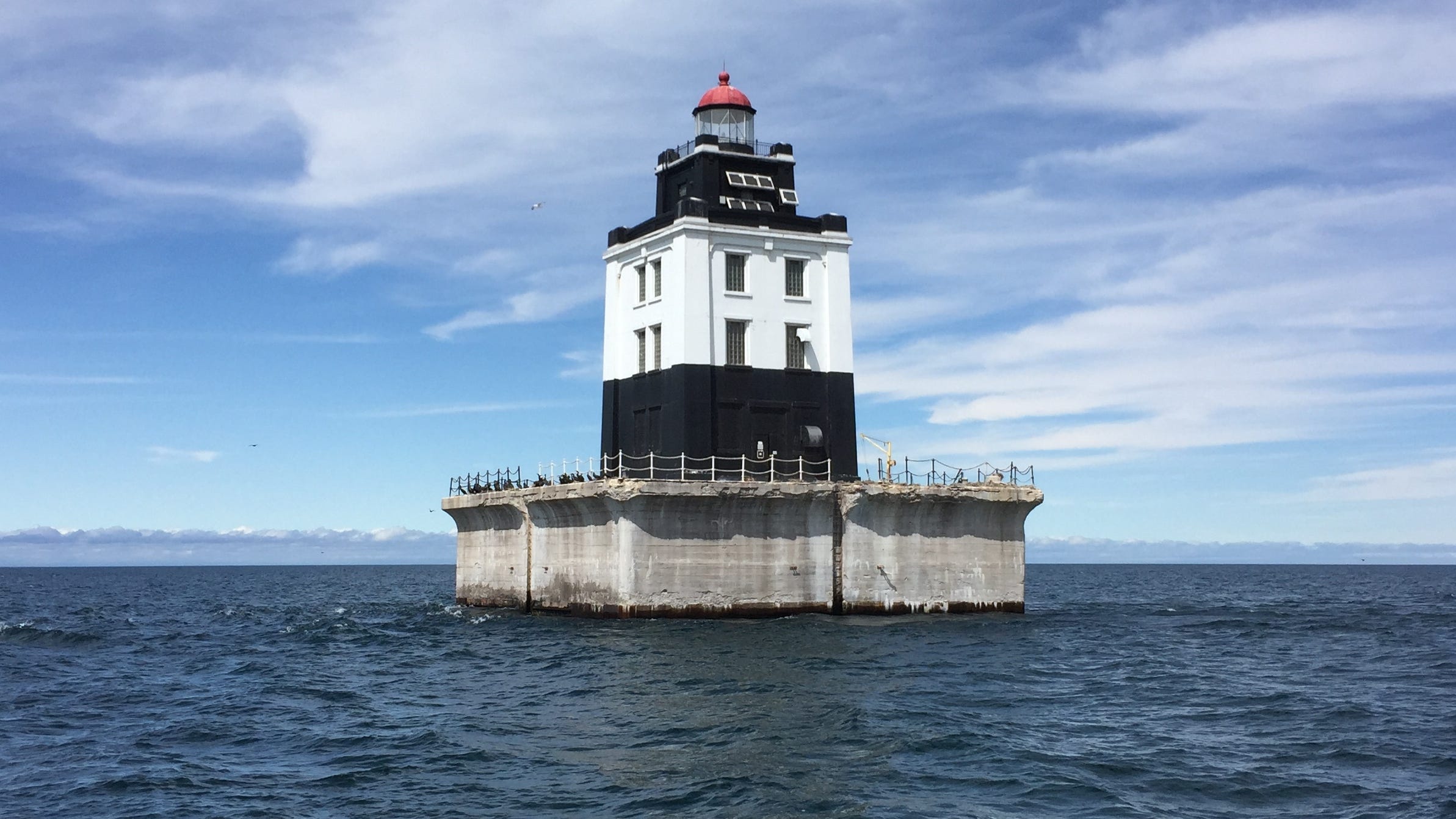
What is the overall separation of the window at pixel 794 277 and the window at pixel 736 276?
1629mm

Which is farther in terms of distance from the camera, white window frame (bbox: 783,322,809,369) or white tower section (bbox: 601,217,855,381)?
white window frame (bbox: 783,322,809,369)

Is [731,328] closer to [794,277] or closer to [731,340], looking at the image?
[731,340]

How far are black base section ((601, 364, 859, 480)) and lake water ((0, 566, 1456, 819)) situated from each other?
7100 millimetres

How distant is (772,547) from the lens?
127ft

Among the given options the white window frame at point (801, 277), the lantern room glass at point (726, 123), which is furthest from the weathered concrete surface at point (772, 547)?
the lantern room glass at point (726, 123)

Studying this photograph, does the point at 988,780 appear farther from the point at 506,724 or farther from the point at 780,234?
the point at 780,234

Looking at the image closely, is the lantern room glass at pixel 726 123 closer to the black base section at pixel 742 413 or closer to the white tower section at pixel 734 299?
the white tower section at pixel 734 299

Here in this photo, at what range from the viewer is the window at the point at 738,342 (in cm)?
4381

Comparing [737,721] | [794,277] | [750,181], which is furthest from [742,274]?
[737,721]

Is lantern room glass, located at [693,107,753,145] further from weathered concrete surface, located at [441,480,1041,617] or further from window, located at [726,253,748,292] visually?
weathered concrete surface, located at [441,480,1041,617]

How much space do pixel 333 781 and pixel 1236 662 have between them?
79.6 ft

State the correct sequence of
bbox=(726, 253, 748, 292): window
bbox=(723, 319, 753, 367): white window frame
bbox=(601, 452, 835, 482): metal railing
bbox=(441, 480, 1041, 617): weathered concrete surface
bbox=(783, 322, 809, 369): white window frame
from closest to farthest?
bbox=(441, 480, 1041, 617): weathered concrete surface → bbox=(601, 452, 835, 482): metal railing → bbox=(723, 319, 753, 367): white window frame → bbox=(726, 253, 748, 292): window → bbox=(783, 322, 809, 369): white window frame

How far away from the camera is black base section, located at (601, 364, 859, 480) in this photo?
1678 inches

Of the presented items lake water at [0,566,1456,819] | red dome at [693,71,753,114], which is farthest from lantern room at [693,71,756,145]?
lake water at [0,566,1456,819]
